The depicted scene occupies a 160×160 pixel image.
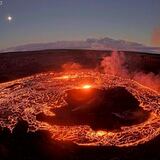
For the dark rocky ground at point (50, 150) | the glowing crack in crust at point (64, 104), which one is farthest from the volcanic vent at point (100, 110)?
the dark rocky ground at point (50, 150)

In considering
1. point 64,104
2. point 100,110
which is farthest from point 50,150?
point 64,104

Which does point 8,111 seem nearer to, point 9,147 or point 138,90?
point 9,147

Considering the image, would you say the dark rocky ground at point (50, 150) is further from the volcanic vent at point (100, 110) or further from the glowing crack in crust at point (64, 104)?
the volcanic vent at point (100, 110)

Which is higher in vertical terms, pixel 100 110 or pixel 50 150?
pixel 100 110

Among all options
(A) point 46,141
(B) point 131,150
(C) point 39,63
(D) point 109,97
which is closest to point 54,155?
(A) point 46,141

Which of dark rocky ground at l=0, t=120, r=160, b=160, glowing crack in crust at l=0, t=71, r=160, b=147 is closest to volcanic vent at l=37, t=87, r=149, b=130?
glowing crack in crust at l=0, t=71, r=160, b=147

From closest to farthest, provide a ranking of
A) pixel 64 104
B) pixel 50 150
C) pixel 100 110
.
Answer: pixel 50 150
pixel 100 110
pixel 64 104

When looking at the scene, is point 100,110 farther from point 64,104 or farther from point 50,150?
point 50,150
